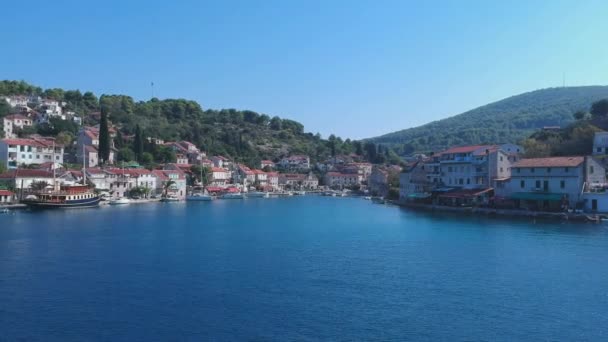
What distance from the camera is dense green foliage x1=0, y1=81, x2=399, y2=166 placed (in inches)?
3669

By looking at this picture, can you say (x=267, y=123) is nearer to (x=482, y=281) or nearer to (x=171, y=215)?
(x=171, y=215)

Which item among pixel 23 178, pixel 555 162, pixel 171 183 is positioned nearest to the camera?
pixel 555 162

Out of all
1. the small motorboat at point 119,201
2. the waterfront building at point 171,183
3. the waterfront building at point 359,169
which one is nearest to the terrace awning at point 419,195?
the waterfront building at point 171,183

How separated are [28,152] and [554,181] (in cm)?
5314

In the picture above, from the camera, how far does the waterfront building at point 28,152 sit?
194 feet

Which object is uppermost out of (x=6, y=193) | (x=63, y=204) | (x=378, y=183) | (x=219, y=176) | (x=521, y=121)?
(x=521, y=121)

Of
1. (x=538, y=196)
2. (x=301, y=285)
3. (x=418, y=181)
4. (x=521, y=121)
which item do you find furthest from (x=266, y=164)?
(x=521, y=121)

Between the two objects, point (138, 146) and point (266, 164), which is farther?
point (266, 164)

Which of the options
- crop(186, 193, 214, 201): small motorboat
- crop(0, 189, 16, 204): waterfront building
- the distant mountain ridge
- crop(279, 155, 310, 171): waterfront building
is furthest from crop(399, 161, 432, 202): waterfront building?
the distant mountain ridge

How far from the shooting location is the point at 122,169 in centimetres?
6391

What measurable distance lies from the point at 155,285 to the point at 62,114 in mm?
74613

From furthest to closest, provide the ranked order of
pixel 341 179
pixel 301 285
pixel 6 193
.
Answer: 1. pixel 341 179
2. pixel 6 193
3. pixel 301 285

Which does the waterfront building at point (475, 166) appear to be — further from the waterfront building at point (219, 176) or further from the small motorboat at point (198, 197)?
the waterfront building at point (219, 176)

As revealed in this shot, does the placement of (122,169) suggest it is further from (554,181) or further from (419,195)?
(554,181)
